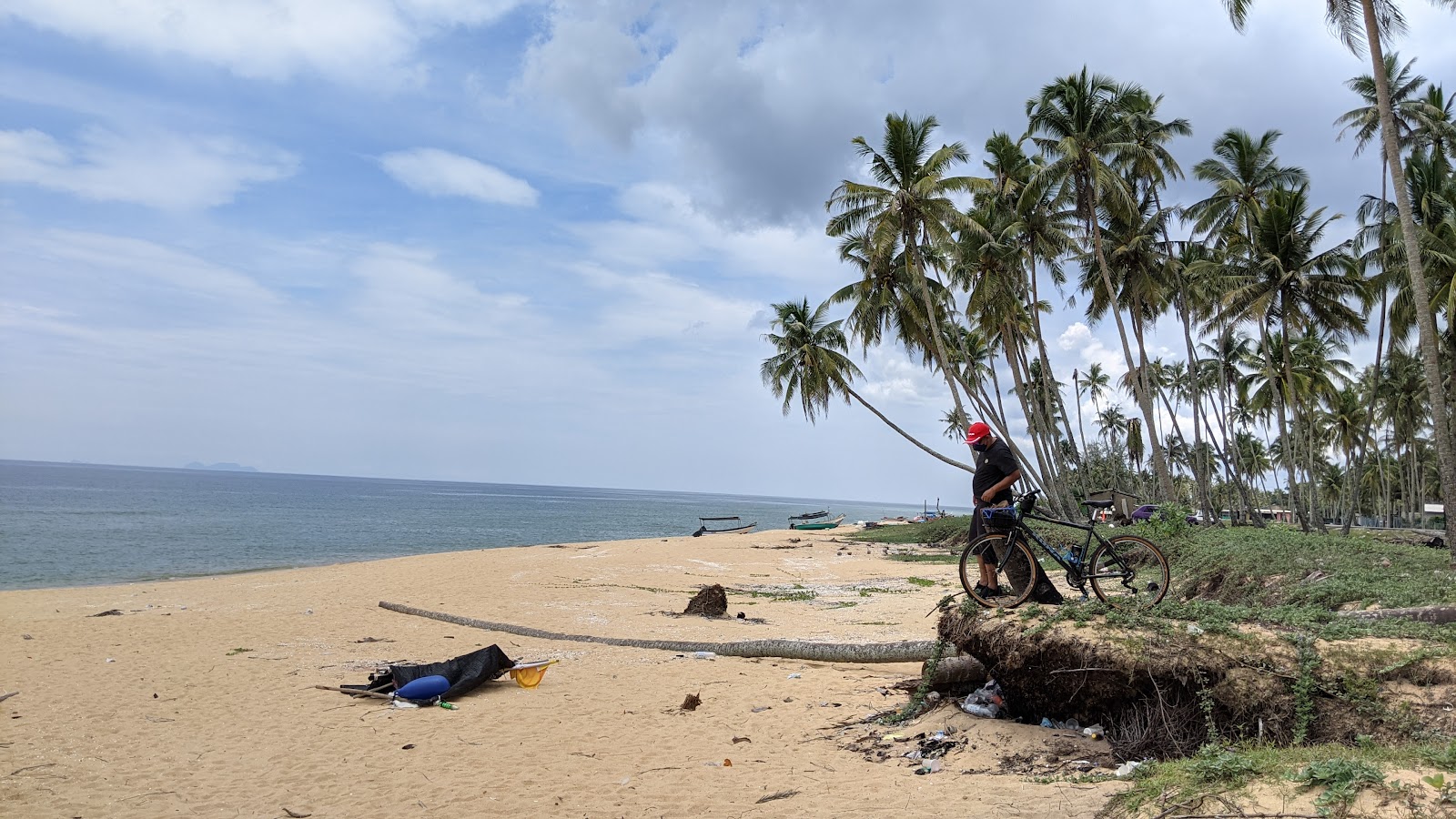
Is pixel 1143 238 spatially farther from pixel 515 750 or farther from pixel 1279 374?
pixel 515 750

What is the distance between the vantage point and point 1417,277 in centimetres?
1396

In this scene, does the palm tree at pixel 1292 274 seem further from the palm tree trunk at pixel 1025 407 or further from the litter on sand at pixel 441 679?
the litter on sand at pixel 441 679

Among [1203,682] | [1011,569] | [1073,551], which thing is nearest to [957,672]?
[1011,569]

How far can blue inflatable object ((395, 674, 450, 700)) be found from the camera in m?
8.55

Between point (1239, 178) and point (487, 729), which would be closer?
point (487, 729)

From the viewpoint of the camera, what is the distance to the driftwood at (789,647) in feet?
29.8

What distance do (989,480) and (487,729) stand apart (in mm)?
5268

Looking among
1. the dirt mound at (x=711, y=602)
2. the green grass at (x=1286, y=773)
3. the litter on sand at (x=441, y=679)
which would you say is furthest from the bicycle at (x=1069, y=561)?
the dirt mound at (x=711, y=602)

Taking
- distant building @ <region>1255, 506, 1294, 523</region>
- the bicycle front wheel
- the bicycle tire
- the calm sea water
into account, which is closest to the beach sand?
the bicycle tire

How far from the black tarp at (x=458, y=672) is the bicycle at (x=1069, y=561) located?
5.45 m

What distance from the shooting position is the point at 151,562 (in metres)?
29.8

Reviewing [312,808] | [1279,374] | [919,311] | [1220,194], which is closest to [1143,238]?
[1220,194]

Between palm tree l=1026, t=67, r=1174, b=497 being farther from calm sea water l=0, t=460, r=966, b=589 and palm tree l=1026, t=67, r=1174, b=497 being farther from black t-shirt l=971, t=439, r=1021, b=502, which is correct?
calm sea water l=0, t=460, r=966, b=589

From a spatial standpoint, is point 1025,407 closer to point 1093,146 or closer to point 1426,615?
point 1093,146
